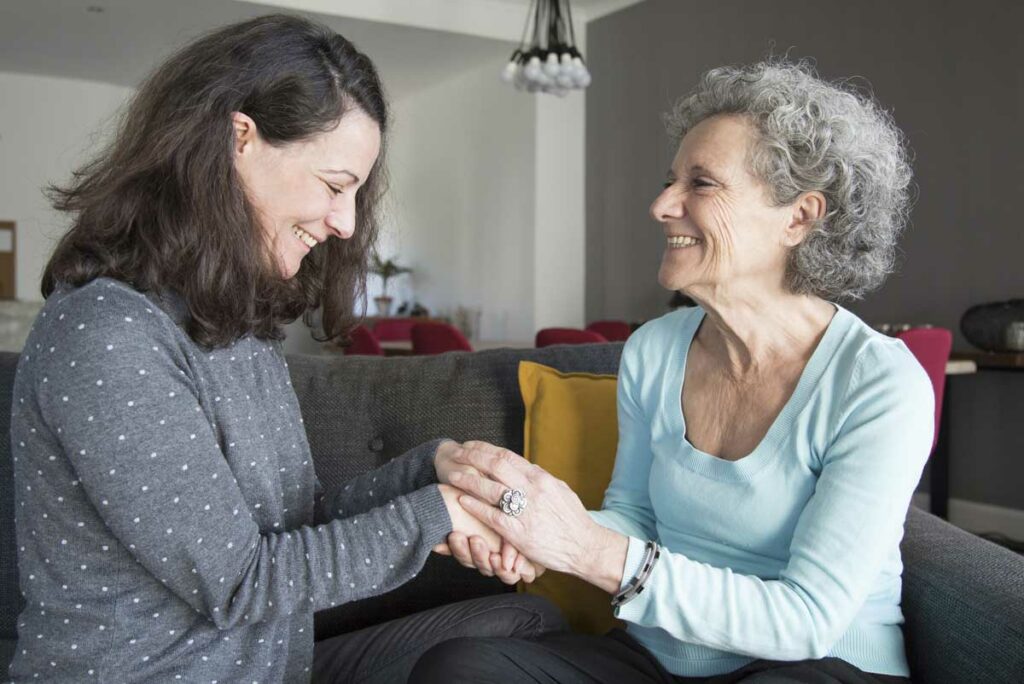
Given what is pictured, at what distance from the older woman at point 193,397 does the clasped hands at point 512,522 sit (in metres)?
0.01

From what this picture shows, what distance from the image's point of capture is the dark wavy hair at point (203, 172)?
4.09ft

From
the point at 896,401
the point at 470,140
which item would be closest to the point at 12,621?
the point at 896,401

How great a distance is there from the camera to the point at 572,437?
1.96m

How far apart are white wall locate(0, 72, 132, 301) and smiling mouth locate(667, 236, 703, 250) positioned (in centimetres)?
933

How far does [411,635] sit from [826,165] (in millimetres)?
1009

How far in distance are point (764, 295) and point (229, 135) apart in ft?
2.81

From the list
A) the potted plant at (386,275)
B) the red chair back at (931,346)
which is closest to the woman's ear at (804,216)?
the red chair back at (931,346)

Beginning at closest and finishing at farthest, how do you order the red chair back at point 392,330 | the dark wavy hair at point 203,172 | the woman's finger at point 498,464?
1. the dark wavy hair at point 203,172
2. the woman's finger at point 498,464
3. the red chair back at point 392,330

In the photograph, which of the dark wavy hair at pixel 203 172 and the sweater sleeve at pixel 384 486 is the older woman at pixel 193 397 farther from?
the sweater sleeve at pixel 384 486

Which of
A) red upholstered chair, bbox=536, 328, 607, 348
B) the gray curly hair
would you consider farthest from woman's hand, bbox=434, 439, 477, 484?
red upholstered chair, bbox=536, 328, 607, 348

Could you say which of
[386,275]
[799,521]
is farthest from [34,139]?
[799,521]

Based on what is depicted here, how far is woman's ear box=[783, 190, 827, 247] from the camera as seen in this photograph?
63.8 inches

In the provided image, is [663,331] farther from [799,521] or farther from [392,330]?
[392,330]

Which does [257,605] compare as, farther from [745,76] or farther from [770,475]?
[745,76]
